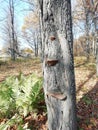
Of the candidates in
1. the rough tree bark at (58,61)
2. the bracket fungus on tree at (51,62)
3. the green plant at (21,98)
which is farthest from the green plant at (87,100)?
the bracket fungus on tree at (51,62)

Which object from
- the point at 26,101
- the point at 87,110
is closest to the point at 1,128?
the point at 26,101

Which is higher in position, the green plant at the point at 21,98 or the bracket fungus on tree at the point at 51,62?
the bracket fungus on tree at the point at 51,62

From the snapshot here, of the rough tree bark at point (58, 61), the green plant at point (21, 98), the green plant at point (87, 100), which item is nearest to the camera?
the rough tree bark at point (58, 61)

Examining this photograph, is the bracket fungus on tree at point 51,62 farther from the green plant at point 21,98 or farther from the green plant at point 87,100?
the green plant at point 87,100

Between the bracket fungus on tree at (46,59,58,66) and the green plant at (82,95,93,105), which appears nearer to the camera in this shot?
the bracket fungus on tree at (46,59,58,66)

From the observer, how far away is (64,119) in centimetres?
363

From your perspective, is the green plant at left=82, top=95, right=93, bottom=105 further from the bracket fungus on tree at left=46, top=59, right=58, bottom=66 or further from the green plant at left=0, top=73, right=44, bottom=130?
the bracket fungus on tree at left=46, top=59, right=58, bottom=66

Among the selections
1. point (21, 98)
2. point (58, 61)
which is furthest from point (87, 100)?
point (58, 61)

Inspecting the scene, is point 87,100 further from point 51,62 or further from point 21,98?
point 51,62

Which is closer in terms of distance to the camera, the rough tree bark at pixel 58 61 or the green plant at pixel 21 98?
the rough tree bark at pixel 58 61

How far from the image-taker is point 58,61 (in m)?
3.44

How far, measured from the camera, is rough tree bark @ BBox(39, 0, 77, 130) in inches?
132

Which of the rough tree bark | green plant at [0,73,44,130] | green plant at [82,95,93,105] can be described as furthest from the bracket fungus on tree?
green plant at [82,95,93,105]

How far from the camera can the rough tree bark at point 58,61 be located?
11.0 ft
